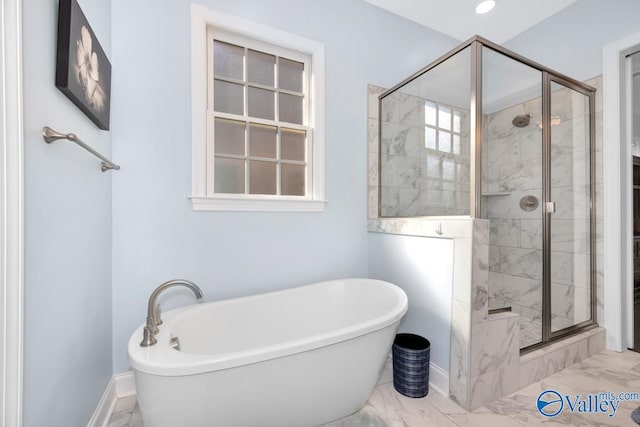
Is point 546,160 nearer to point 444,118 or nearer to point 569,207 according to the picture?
point 569,207

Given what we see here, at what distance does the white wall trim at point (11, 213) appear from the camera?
0.65 m

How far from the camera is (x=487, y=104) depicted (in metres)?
1.70

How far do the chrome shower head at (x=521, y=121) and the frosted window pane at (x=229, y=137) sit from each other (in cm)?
211

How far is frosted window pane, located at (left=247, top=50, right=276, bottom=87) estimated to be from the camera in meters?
1.96

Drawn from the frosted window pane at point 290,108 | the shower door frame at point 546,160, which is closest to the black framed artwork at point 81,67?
the frosted window pane at point 290,108

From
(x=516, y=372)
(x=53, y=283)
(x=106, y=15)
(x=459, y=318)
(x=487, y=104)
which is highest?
(x=106, y=15)

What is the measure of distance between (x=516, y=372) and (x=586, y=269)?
119cm

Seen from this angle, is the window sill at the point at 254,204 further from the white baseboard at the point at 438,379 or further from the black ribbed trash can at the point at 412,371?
the white baseboard at the point at 438,379

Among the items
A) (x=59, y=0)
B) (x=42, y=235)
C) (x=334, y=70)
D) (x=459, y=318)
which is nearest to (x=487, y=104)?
(x=334, y=70)

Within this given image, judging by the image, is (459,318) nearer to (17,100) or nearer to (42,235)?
(42,235)

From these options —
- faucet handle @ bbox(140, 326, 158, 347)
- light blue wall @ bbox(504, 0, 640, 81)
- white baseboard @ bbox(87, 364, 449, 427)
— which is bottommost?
white baseboard @ bbox(87, 364, 449, 427)

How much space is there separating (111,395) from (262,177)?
153 cm

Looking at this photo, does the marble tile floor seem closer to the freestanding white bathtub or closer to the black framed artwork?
the freestanding white bathtub

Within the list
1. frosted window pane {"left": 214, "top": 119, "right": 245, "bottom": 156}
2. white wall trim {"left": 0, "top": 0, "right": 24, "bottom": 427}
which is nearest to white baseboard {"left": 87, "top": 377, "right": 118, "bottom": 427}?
white wall trim {"left": 0, "top": 0, "right": 24, "bottom": 427}
